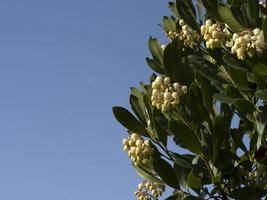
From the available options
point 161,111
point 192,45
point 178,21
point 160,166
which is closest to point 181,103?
point 161,111

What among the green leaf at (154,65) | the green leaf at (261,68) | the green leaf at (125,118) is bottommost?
the green leaf at (261,68)

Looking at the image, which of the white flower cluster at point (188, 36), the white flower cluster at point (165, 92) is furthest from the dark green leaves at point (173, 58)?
the white flower cluster at point (188, 36)

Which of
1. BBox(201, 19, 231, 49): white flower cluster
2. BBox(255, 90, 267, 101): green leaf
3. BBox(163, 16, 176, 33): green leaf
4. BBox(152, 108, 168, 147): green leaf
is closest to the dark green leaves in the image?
BBox(201, 19, 231, 49): white flower cluster

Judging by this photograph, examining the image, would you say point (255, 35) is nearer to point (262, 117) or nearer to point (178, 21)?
point (262, 117)

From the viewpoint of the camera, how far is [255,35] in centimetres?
410

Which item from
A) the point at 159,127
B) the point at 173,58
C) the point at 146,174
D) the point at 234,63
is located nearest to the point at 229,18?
the point at 234,63

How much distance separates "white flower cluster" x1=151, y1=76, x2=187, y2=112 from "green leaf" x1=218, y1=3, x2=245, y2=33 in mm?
575

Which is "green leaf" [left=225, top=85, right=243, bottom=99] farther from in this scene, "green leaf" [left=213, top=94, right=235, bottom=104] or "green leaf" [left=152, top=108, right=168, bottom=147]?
"green leaf" [left=152, top=108, right=168, bottom=147]

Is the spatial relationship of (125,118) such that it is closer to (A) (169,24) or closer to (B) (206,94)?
(B) (206,94)

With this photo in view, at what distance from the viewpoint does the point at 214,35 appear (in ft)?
14.4

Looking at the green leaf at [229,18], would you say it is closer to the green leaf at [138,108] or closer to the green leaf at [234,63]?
the green leaf at [234,63]

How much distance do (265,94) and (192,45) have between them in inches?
50.3

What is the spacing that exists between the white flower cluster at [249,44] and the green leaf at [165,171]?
983 millimetres

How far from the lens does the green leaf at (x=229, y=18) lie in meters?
4.39
